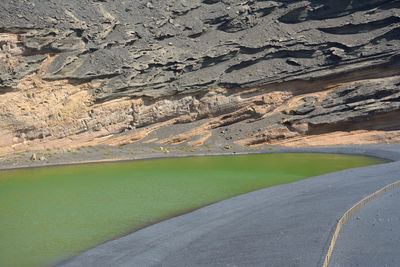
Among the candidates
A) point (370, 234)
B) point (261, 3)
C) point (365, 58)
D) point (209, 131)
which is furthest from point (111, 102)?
point (370, 234)

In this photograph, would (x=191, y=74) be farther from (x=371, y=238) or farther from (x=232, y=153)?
(x=371, y=238)

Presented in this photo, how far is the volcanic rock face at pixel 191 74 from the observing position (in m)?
37.9

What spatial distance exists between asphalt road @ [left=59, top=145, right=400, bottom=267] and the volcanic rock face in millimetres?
23013

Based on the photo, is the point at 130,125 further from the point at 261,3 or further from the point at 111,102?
the point at 261,3

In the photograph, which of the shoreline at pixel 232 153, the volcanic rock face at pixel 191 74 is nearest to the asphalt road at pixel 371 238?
the shoreline at pixel 232 153

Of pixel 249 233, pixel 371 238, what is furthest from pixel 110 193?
pixel 371 238

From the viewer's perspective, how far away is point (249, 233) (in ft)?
36.2

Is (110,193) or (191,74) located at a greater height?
(191,74)

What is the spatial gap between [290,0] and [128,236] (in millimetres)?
44150

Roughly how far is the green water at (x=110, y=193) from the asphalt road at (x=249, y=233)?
1.58 metres

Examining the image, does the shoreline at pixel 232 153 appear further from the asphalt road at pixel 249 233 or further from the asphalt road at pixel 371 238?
the asphalt road at pixel 371 238

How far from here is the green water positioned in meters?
13.0

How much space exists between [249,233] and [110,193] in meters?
11.4

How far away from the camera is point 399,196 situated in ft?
43.3
